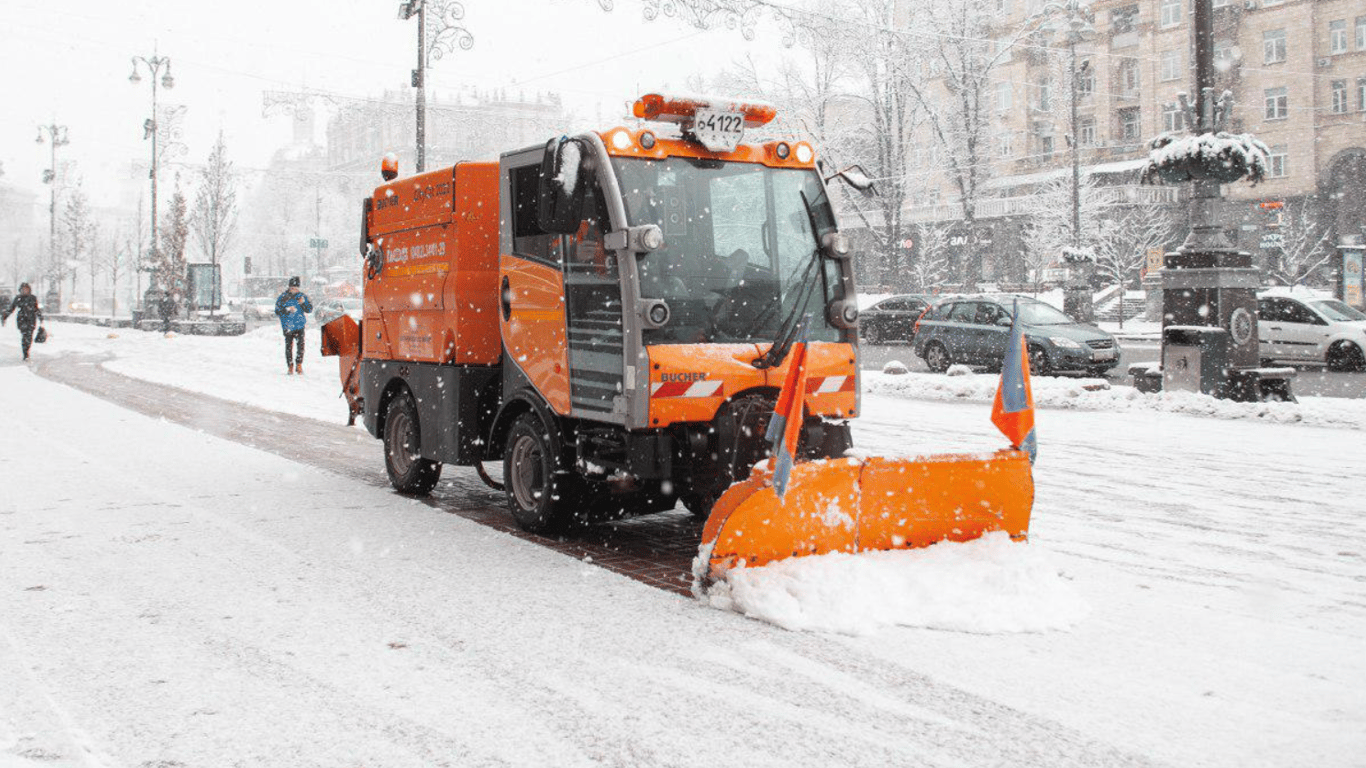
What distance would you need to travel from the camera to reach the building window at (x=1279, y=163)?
48.2 metres

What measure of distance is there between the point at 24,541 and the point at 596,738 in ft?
16.2

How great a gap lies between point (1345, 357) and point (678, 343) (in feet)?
59.9

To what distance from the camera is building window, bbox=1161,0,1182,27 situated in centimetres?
5212

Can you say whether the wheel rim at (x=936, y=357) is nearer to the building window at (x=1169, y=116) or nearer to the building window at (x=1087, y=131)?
the building window at (x=1169, y=116)

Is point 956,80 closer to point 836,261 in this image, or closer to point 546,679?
point 836,261

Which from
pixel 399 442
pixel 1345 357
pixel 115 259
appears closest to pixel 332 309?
pixel 115 259

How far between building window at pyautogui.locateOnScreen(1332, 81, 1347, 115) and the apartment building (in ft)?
0.13

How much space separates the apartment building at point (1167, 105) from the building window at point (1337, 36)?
58 millimetres

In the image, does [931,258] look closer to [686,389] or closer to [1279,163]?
[1279,163]

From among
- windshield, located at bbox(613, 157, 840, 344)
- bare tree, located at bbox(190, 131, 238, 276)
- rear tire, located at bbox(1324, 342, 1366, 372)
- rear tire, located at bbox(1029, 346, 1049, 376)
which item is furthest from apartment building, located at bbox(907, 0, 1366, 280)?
windshield, located at bbox(613, 157, 840, 344)

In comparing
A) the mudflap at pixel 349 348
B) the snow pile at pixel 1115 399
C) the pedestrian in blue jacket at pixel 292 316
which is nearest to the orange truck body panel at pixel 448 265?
the mudflap at pixel 349 348

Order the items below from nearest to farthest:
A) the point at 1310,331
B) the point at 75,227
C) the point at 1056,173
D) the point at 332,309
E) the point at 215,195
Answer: the point at 1310,331
the point at 215,195
the point at 1056,173
the point at 332,309
the point at 75,227

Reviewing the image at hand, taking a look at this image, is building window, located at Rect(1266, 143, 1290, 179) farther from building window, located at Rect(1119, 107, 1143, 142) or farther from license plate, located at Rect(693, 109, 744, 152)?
license plate, located at Rect(693, 109, 744, 152)

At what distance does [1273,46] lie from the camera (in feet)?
162
